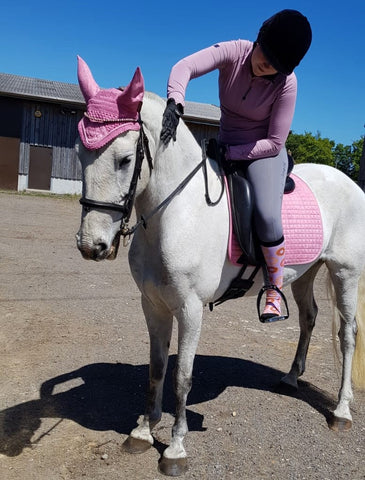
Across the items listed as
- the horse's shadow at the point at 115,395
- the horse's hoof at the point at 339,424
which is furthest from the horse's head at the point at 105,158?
the horse's hoof at the point at 339,424

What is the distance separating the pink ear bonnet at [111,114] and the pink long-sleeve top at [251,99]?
71cm

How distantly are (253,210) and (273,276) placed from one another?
522 millimetres

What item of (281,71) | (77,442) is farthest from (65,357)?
(281,71)

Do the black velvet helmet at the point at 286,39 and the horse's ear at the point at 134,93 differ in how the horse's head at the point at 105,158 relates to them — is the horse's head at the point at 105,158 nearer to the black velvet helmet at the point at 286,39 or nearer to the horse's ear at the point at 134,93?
the horse's ear at the point at 134,93

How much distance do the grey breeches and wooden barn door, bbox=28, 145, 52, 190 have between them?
73.4 feet

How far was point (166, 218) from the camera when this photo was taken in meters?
2.80

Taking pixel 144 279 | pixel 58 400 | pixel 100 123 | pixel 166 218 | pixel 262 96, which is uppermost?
pixel 262 96

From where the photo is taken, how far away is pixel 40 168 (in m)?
23.8

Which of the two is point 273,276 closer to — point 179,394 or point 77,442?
point 179,394

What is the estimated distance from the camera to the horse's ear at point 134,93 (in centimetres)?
233

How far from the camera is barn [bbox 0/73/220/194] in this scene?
895 inches

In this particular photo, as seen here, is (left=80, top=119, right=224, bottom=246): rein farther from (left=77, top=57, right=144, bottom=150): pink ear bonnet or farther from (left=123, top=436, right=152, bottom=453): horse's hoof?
(left=123, top=436, right=152, bottom=453): horse's hoof

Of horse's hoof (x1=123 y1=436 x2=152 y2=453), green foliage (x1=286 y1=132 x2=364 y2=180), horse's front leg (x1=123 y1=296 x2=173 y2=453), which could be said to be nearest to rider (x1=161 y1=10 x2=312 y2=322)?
horse's front leg (x1=123 y1=296 x2=173 y2=453)

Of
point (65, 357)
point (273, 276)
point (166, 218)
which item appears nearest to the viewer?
point (166, 218)
